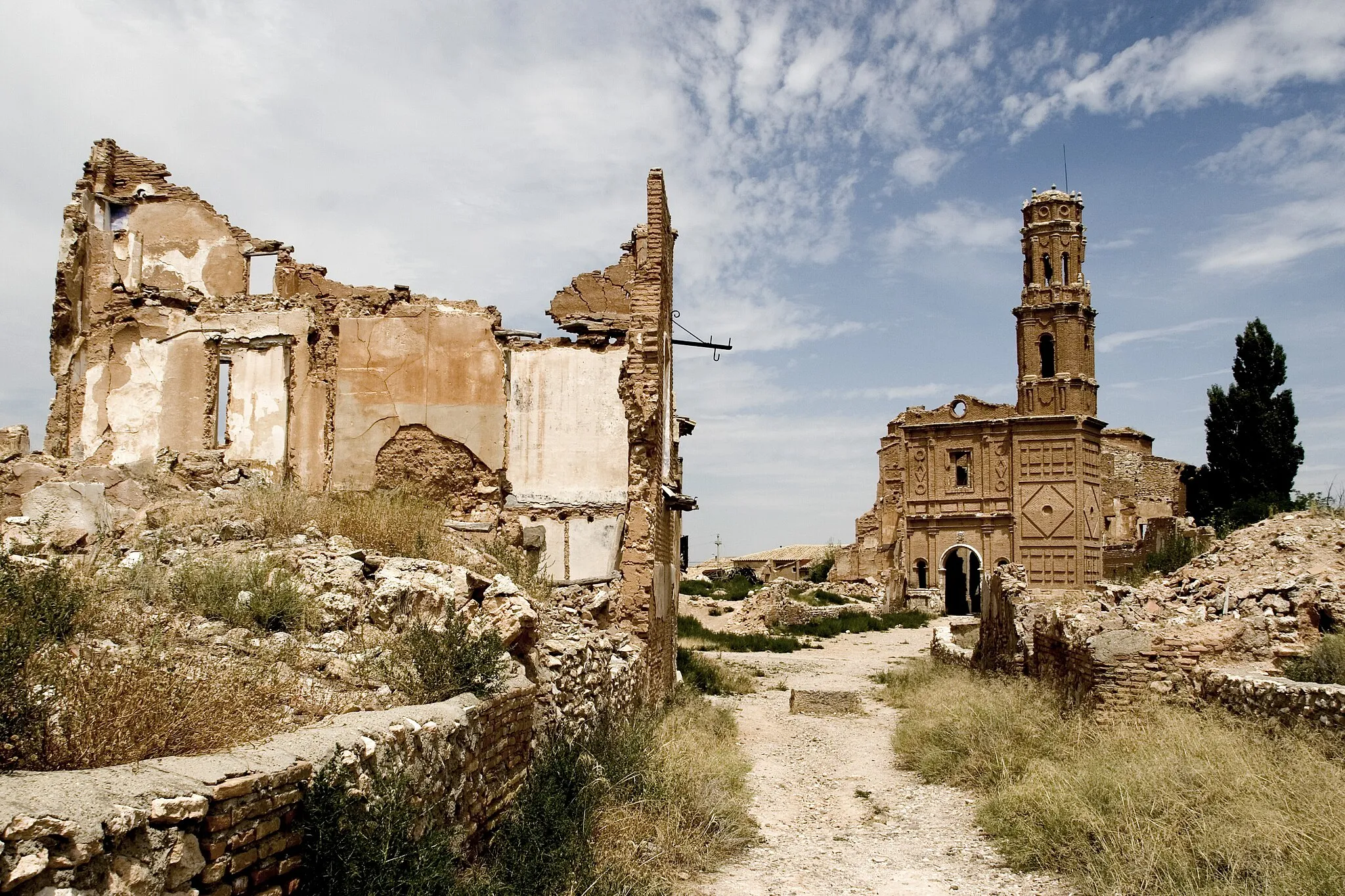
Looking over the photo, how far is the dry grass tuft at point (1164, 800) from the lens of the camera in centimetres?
602

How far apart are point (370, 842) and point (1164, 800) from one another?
19.0ft

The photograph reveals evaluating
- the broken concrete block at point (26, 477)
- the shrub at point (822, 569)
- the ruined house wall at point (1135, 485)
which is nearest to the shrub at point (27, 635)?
the broken concrete block at point (26, 477)

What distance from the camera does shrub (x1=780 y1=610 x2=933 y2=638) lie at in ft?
101

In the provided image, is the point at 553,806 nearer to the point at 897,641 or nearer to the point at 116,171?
the point at 116,171

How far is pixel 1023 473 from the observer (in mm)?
40469

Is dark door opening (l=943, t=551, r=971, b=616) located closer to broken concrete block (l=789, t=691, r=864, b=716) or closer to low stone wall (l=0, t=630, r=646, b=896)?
broken concrete block (l=789, t=691, r=864, b=716)

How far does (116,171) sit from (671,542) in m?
10.4

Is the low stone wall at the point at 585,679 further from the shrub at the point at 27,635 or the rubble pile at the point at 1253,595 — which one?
the rubble pile at the point at 1253,595

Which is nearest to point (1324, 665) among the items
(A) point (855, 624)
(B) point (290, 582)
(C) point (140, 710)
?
(B) point (290, 582)

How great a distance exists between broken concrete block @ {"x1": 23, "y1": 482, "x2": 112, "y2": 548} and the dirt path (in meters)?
6.86

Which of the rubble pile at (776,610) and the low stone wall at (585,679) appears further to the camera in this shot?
the rubble pile at (776,610)

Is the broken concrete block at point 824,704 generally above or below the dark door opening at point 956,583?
below

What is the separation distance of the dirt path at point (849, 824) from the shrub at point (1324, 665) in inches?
132

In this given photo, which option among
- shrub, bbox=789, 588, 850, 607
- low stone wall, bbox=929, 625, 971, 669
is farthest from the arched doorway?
low stone wall, bbox=929, 625, 971, 669
